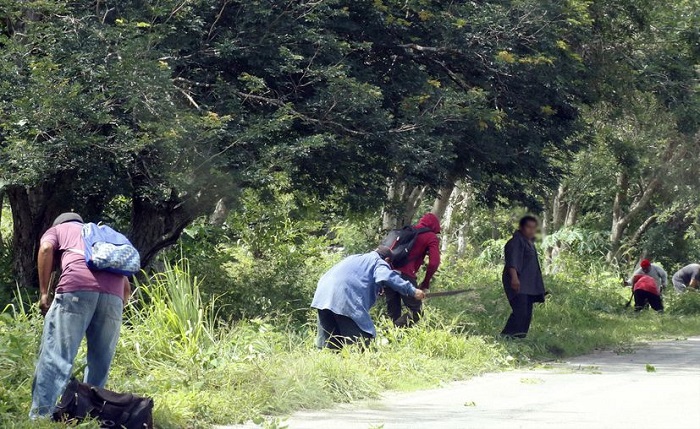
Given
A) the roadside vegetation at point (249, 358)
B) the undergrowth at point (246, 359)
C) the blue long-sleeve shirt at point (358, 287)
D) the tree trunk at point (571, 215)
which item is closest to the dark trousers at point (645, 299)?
the roadside vegetation at point (249, 358)

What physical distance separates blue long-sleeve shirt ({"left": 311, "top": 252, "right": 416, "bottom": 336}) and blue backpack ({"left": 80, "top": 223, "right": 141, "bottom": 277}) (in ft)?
13.0

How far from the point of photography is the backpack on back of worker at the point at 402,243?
1455cm

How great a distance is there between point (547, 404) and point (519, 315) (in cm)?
576

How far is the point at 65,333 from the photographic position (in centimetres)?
791

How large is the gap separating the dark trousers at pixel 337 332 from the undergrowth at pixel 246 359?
0.18m

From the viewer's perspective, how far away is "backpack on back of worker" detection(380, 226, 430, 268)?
14547mm

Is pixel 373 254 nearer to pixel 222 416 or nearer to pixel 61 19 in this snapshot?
pixel 222 416

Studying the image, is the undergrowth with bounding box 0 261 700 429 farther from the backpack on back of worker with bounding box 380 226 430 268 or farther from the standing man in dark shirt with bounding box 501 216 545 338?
the backpack on back of worker with bounding box 380 226 430 268

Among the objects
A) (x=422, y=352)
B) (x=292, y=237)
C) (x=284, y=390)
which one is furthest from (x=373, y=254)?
(x=292, y=237)

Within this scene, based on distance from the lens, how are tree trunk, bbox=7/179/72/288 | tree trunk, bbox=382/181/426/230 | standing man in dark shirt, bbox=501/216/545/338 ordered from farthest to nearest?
tree trunk, bbox=382/181/426/230 → tree trunk, bbox=7/179/72/288 → standing man in dark shirt, bbox=501/216/545/338

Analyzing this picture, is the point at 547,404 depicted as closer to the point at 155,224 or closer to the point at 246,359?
the point at 246,359

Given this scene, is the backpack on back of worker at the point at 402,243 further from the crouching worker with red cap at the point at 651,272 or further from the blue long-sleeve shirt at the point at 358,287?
the crouching worker with red cap at the point at 651,272

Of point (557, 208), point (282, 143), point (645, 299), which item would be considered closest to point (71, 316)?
point (282, 143)

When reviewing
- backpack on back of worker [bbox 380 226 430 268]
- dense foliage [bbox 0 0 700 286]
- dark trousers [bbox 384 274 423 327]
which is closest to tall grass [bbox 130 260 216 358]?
dense foliage [bbox 0 0 700 286]
